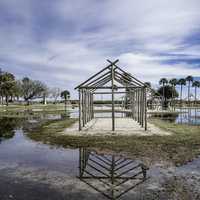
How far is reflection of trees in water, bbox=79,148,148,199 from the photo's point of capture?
620 centimetres

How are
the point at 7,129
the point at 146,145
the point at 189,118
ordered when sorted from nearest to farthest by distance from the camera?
1. the point at 146,145
2. the point at 7,129
3. the point at 189,118

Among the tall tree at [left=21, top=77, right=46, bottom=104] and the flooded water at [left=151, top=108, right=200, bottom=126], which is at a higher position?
the tall tree at [left=21, top=77, right=46, bottom=104]

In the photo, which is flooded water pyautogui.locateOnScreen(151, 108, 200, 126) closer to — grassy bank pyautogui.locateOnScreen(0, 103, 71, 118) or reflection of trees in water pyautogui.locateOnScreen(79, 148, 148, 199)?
reflection of trees in water pyautogui.locateOnScreen(79, 148, 148, 199)

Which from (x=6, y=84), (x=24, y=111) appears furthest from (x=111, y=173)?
(x=6, y=84)

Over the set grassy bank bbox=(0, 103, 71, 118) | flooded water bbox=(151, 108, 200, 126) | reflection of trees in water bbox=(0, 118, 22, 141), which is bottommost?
flooded water bbox=(151, 108, 200, 126)

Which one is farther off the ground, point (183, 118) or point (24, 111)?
point (24, 111)

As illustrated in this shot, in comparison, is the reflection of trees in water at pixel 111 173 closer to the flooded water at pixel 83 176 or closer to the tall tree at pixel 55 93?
the flooded water at pixel 83 176

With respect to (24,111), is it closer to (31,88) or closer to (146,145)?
(146,145)

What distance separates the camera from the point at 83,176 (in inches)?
285

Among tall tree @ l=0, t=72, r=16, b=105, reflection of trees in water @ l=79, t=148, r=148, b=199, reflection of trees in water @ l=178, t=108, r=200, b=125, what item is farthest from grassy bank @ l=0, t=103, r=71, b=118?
reflection of trees in water @ l=79, t=148, r=148, b=199

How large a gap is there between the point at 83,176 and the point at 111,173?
765 millimetres

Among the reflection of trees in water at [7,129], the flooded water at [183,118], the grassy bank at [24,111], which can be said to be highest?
the grassy bank at [24,111]

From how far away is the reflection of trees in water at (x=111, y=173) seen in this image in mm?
6199

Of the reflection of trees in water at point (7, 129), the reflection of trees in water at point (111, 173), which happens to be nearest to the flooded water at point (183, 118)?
the reflection of trees in water at point (7, 129)
